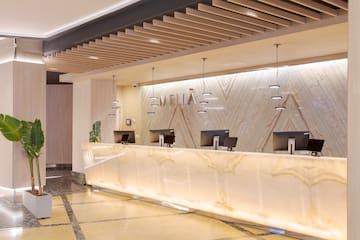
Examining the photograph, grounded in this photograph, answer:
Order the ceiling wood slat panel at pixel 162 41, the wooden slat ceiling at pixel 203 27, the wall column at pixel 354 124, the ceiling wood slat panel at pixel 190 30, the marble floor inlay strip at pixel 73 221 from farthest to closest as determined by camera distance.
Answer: the ceiling wood slat panel at pixel 162 41 → the ceiling wood slat panel at pixel 190 30 → the marble floor inlay strip at pixel 73 221 → the wooden slat ceiling at pixel 203 27 → the wall column at pixel 354 124

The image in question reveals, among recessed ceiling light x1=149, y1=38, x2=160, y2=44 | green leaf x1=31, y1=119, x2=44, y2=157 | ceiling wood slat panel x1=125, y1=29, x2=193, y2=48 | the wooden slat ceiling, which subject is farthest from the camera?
A: recessed ceiling light x1=149, y1=38, x2=160, y2=44

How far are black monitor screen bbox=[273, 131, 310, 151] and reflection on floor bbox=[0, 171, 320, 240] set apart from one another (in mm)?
1364

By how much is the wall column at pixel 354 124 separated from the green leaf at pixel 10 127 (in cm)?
673

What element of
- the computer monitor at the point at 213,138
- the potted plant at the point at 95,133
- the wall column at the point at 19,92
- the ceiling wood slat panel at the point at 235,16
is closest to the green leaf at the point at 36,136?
the wall column at the point at 19,92

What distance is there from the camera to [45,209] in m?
7.18

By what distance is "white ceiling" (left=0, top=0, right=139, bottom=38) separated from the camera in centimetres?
657

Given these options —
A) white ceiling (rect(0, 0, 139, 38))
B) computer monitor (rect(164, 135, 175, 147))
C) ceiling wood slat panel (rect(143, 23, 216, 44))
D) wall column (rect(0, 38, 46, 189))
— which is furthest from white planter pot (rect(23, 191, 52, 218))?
ceiling wood slat panel (rect(143, 23, 216, 44))

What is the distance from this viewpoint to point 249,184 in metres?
6.51

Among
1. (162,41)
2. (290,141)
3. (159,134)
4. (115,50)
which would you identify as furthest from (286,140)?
(115,50)

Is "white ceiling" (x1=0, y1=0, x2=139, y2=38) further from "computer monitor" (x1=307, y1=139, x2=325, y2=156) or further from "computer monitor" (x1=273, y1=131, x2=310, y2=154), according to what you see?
"computer monitor" (x1=307, y1=139, x2=325, y2=156)

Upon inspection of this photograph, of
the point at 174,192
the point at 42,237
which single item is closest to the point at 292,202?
the point at 174,192

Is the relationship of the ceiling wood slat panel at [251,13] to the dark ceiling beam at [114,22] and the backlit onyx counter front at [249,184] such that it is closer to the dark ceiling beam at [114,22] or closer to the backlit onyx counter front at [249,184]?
the dark ceiling beam at [114,22]

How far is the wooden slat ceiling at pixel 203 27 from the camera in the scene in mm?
5383

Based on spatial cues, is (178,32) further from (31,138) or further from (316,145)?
(31,138)
